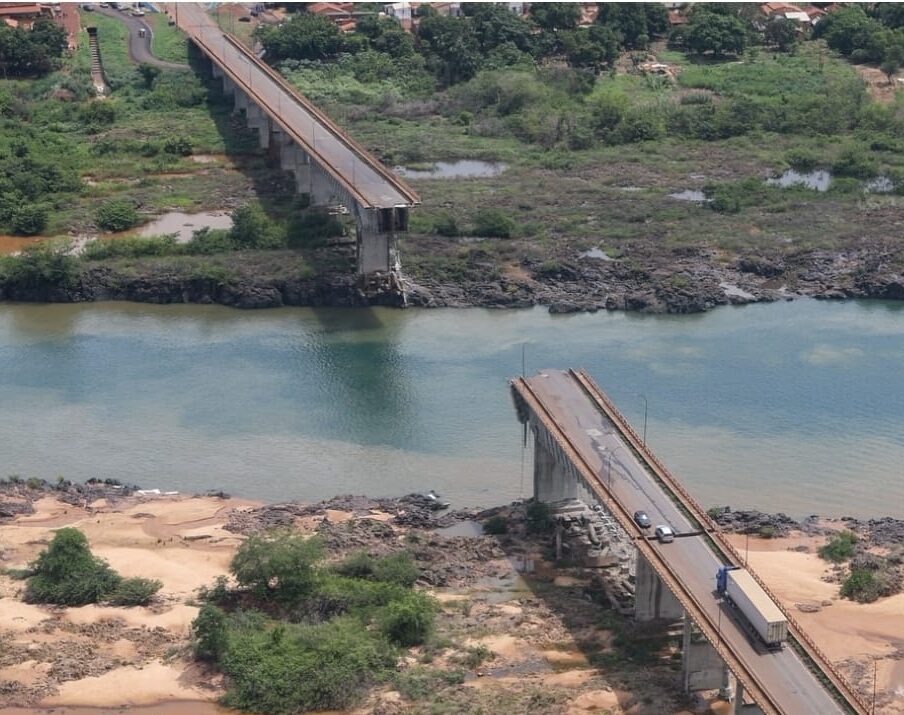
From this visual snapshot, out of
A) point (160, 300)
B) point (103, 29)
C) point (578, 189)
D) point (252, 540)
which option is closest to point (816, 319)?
point (578, 189)

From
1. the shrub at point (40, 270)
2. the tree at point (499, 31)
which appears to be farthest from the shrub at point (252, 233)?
the tree at point (499, 31)

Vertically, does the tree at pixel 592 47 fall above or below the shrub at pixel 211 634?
above

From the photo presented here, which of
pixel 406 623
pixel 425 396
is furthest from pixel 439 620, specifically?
pixel 425 396

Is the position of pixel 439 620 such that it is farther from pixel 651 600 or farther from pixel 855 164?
pixel 855 164

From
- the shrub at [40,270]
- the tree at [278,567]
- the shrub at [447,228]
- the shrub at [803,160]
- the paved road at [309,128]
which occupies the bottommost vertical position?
the tree at [278,567]

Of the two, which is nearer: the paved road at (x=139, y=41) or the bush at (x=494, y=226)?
the bush at (x=494, y=226)

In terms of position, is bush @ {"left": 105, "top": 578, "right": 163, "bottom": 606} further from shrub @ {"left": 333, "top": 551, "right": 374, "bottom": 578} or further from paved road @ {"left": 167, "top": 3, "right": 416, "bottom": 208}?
paved road @ {"left": 167, "top": 3, "right": 416, "bottom": 208}

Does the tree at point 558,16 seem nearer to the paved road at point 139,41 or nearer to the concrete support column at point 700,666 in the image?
the paved road at point 139,41
